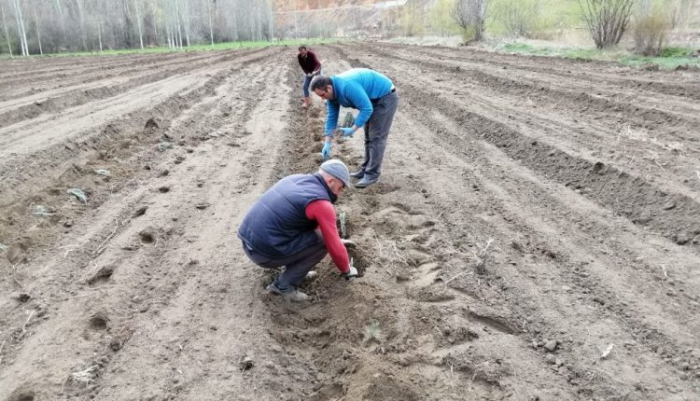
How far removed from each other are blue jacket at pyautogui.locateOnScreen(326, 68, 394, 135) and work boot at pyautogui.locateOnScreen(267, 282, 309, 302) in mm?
2338

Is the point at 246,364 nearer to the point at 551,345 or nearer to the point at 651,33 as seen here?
the point at 551,345

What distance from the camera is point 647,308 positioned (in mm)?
3801

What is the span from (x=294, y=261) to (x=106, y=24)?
2054 inches

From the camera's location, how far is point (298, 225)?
→ 13.1 feet

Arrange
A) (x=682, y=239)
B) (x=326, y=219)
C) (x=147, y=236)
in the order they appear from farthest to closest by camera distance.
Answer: (x=147, y=236), (x=682, y=239), (x=326, y=219)

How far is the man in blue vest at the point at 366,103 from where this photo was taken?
223 inches

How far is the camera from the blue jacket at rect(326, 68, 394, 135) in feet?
18.7

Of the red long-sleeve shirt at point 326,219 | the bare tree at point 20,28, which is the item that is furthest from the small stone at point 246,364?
the bare tree at point 20,28

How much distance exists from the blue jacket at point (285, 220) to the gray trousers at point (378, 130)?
2.44 metres

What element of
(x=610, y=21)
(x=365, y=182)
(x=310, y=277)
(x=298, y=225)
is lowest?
(x=310, y=277)

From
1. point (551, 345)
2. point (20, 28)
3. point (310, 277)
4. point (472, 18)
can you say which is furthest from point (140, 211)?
point (20, 28)

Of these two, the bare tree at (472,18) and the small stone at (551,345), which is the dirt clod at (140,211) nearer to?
the small stone at (551,345)

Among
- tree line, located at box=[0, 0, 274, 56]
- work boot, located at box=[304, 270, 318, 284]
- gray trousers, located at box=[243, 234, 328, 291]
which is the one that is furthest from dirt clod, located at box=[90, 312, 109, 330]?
tree line, located at box=[0, 0, 274, 56]

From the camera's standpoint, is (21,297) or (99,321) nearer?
(99,321)
